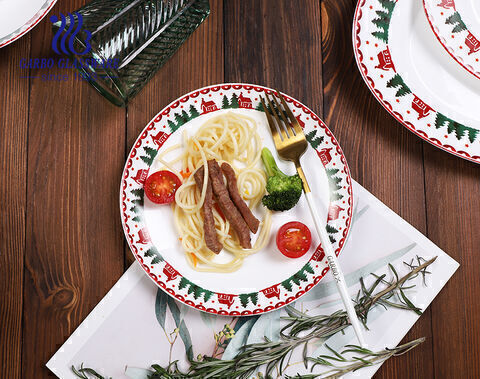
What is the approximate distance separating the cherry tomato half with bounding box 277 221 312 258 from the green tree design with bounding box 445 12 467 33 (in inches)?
37.1

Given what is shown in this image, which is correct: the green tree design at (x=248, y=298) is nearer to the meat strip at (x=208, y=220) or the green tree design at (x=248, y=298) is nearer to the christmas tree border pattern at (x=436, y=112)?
the meat strip at (x=208, y=220)

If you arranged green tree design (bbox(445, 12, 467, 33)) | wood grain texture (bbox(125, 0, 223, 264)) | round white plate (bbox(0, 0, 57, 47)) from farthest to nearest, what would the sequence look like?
1. wood grain texture (bbox(125, 0, 223, 264))
2. green tree design (bbox(445, 12, 467, 33))
3. round white plate (bbox(0, 0, 57, 47))

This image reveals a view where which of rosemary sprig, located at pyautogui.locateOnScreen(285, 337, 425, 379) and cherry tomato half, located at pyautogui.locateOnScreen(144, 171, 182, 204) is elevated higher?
cherry tomato half, located at pyautogui.locateOnScreen(144, 171, 182, 204)

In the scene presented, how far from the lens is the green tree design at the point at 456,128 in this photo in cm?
176

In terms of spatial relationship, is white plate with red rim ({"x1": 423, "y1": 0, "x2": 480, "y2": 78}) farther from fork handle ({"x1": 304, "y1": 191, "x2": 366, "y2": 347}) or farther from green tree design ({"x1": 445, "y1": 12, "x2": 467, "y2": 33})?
fork handle ({"x1": 304, "y1": 191, "x2": 366, "y2": 347})

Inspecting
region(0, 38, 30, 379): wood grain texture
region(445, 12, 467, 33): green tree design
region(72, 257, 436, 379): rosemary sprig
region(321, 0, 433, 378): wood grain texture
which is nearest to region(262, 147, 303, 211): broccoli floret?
region(321, 0, 433, 378): wood grain texture

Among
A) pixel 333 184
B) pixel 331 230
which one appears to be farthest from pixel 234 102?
pixel 331 230

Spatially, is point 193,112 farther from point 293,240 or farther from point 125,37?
point 293,240

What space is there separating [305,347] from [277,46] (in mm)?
1197

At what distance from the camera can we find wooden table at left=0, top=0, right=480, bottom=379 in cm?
182

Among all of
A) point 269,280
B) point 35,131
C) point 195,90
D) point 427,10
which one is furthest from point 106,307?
point 427,10

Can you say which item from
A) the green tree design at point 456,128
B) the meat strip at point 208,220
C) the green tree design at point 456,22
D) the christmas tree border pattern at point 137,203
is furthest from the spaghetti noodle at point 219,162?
the green tree design at point 456,22

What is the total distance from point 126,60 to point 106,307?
95 centimetres

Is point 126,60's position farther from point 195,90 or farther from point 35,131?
point 35,131
